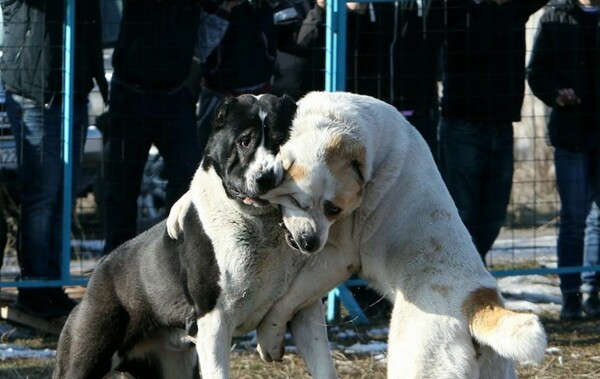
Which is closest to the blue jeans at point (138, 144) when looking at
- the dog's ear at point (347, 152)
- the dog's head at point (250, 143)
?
the dog's head at point (250, 143)

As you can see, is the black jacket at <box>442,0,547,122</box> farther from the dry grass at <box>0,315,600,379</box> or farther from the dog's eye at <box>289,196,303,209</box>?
the dog's eye at <box>289,196,303,209</box>

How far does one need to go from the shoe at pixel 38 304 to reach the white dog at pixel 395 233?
333 cm

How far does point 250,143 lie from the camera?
4.69 m

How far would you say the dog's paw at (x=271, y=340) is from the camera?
494cm

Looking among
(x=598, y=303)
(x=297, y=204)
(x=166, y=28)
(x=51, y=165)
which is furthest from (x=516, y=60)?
(x=297, y=204)

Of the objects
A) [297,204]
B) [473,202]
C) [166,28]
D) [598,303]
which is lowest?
[598,303]

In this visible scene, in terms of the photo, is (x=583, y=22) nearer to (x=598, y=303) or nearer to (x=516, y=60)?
(x=516, y=60)

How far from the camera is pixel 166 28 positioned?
24.8 ft

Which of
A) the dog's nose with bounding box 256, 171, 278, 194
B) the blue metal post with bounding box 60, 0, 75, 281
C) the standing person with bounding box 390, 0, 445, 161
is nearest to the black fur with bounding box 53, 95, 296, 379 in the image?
the dog's nose with bounding box 256, 171, 278, 194

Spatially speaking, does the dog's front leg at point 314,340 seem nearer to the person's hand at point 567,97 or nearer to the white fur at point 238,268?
the white fur at point 238,268

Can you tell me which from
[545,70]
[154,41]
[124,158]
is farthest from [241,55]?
[545,70]

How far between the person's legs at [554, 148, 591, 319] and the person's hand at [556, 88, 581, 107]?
38cm

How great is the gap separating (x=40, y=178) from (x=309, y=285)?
3.21 m

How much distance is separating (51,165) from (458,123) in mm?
2807
